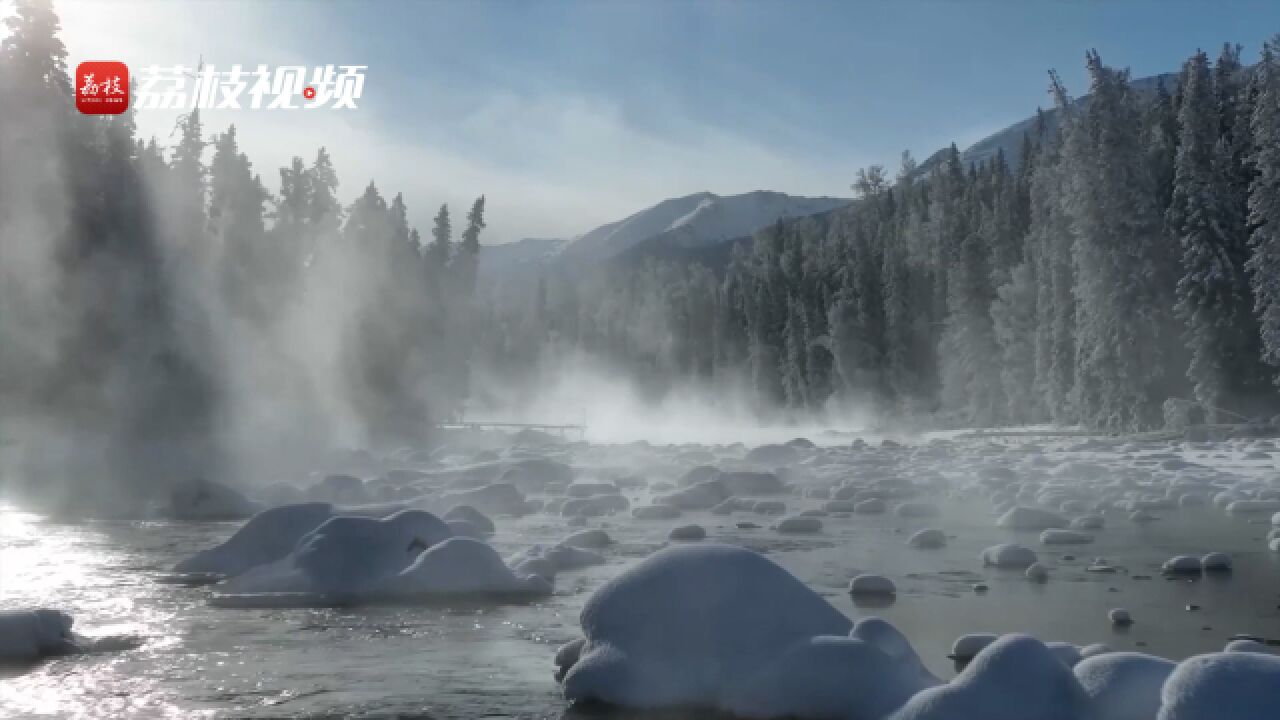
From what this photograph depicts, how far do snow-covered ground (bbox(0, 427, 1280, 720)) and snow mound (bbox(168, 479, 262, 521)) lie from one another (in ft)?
3.00

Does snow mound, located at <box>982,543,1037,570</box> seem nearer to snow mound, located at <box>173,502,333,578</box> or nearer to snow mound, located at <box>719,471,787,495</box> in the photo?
snow mound, located at <box>173,502,333,578</box>

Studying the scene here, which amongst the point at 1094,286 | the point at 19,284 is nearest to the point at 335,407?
the point at 19,284

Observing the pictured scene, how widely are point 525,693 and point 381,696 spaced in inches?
37.9

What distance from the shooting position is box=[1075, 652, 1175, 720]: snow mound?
204 inches

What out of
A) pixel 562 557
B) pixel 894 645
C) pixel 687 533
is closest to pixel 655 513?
pixel 687 533

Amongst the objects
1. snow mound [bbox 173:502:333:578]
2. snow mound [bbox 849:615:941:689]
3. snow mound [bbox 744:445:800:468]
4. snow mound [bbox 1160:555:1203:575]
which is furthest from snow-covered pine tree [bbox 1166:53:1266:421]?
snow mound [bbox 849:615:941:689]

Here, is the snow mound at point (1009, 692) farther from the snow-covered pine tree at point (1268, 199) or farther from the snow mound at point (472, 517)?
the snow-covered pine tree at point (1268, 199)

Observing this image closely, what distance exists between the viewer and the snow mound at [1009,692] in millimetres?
5125

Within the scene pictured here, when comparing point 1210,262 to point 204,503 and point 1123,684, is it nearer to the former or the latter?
point 204,503

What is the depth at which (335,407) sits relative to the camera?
5056 cm

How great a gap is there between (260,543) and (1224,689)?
10381 mm

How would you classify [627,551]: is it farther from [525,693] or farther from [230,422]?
[230,422]

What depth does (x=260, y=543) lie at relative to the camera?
471 inches

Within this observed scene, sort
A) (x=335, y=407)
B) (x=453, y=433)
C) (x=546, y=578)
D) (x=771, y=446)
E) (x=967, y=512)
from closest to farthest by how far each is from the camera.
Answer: (x=546, y=578) → (x=967, y=512) → (x=771, y=446) → (x=335, y=407) → (x=453, y=433)
